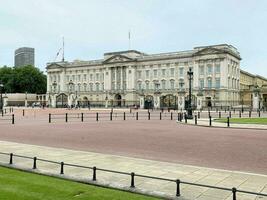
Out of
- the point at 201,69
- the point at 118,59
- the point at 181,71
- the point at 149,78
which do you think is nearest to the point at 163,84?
the point at 149,78

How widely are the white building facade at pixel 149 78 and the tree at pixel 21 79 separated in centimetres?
686

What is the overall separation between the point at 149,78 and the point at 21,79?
5647 centimetres

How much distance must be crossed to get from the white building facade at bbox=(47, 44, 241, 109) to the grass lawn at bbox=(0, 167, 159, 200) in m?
76.8

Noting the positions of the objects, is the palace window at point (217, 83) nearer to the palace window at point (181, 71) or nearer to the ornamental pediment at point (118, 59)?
the palace window at point (181, 71)

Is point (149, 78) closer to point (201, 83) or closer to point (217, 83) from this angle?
point (201, 83)

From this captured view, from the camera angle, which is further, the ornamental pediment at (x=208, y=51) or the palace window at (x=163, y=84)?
the palace window at (x=163, y=84)

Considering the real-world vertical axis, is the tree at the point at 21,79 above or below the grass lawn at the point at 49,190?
above

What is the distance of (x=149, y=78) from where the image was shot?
417ft

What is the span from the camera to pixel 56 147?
16.6m

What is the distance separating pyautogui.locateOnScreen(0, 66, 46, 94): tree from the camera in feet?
492

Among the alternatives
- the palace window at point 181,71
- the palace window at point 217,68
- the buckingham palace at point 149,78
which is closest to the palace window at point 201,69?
the buckingham palace at point 149,78

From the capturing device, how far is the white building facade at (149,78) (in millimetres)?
107500

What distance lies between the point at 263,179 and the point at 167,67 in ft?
372

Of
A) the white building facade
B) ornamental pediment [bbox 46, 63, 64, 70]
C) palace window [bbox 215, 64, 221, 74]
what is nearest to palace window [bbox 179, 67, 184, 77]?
the white building facade
